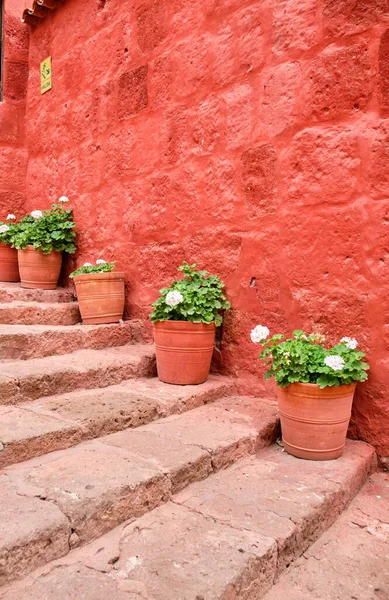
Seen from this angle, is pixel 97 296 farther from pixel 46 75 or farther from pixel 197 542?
pixel 46 75

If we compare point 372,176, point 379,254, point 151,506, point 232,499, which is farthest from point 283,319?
point 151,506

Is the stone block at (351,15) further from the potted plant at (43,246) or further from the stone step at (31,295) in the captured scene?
the stone step at (31,295)

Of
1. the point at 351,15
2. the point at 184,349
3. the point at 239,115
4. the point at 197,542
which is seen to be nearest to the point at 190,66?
the point at 239,115

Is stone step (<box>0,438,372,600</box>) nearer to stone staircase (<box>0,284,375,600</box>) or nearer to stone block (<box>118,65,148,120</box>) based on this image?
stone staircase (<box>0,284,375,600</box>)

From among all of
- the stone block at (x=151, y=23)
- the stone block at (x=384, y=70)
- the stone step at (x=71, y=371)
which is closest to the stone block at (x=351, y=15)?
the stone block at (x=384, y=70)

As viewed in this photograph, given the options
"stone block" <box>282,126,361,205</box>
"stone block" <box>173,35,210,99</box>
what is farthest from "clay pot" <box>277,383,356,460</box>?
"stone block" <box>173,35,210,99</box>

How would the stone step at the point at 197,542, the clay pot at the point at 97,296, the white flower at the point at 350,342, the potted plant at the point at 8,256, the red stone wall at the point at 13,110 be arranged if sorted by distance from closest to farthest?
the stone step at the point at 197,542 → the white flower at the point at 350,342 → the clay pot at the point at 97,296 → the potted plant at the point at 8,256 → the red stone wall at the point at 13,110

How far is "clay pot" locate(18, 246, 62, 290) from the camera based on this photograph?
3.99 m

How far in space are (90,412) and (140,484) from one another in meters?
0.66

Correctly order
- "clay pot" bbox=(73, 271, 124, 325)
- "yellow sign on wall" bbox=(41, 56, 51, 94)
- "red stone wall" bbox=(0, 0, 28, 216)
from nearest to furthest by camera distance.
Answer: "clay pot" bbox=(73, 271, 124, 325) → "yellow sign on wall" bbox=(41, 56, 51, 94) → "red stone wall" bbox=(0, 0, 28, 216)

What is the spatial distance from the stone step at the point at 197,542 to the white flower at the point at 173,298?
1.03m

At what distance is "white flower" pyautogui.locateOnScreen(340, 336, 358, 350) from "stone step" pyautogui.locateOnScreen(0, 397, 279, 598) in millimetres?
560

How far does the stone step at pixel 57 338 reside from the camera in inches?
114

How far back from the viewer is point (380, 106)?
245 cm
